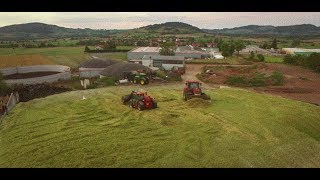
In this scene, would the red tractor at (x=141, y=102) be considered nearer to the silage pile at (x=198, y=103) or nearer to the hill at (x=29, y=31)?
the silage pile at (x=198, y=103)

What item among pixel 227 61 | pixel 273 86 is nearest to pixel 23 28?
pixel 227 61

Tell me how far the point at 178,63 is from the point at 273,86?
1045 cm

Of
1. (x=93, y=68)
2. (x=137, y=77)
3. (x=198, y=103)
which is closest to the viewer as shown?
(x=198, y=103)

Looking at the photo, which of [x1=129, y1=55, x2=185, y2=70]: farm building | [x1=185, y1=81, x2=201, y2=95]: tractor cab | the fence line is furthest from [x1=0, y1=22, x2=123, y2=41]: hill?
[x1=185, y1=81, x2=201, y2=95]: tractor cab

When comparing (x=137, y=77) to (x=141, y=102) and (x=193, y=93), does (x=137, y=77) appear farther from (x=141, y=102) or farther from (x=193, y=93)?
(x=141, y=102)

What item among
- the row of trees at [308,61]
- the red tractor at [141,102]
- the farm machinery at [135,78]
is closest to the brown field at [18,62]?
the farm machinery at [135,78]

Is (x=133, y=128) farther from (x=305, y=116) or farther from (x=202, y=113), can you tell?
(x=305, y=116)

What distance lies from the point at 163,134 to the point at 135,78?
36.8 ft

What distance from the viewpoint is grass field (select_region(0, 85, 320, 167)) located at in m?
8.40

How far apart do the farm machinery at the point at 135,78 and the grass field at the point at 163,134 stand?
594cm

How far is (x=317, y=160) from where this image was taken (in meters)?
8.52

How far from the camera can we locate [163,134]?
33.6 feet

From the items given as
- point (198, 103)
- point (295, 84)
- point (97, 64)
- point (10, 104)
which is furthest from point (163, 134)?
point (97, 64)

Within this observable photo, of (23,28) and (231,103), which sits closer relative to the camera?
(231,103)
